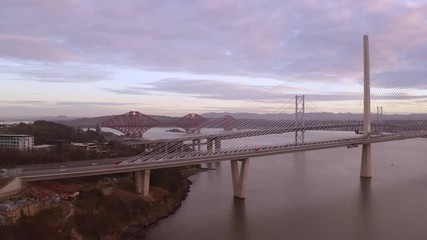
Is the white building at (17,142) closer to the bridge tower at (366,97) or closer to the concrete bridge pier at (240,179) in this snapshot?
the concrete bridge pier at (240,179)

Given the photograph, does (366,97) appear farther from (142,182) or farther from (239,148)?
(142,182)

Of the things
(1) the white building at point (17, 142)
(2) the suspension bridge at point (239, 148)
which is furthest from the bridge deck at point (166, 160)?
(1) the white building at point (17, 142)

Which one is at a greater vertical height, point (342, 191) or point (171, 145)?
point (171, 145)

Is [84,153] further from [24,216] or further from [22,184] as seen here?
[24,216]

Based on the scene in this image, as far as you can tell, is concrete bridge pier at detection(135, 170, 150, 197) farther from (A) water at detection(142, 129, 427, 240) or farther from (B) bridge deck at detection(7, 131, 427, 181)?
(A) water at detection(142, 129, 427, 240)

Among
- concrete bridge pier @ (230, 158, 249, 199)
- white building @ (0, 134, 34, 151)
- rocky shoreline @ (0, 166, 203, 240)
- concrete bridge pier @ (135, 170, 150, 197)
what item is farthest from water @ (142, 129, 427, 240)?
white building @ (0, 134, 34, 151)

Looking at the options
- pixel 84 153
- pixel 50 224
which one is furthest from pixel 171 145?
pixel 50 224

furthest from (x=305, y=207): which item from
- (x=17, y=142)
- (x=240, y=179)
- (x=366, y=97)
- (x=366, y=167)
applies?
(x=17, y=142)
